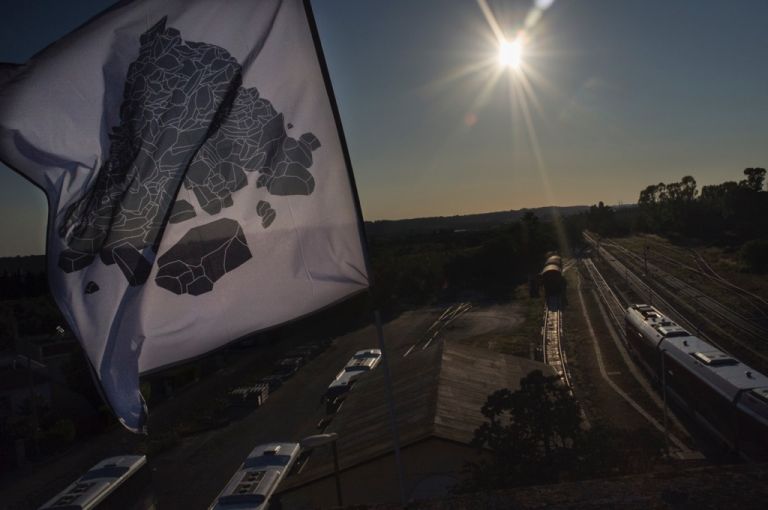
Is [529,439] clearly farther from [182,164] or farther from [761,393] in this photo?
[761,393]

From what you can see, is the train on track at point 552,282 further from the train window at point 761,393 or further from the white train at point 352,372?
the train window at point 761,393

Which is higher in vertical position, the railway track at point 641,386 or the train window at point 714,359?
the train window at point 714,359

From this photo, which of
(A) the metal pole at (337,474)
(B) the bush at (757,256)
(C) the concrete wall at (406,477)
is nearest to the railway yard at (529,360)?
(C) the concrete wall at (406,477)

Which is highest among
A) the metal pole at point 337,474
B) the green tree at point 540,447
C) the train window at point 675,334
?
the green tree at point 540,447

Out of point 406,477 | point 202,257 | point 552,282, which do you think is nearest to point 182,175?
point 202,257

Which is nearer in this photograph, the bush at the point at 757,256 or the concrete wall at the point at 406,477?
the concrete wall at the point at 406,477

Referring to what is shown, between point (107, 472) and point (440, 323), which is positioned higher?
point (107, 472)

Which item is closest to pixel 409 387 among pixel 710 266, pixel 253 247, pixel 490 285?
pixel 253 247

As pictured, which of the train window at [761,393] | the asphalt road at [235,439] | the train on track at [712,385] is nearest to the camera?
the train window at [761,393]
